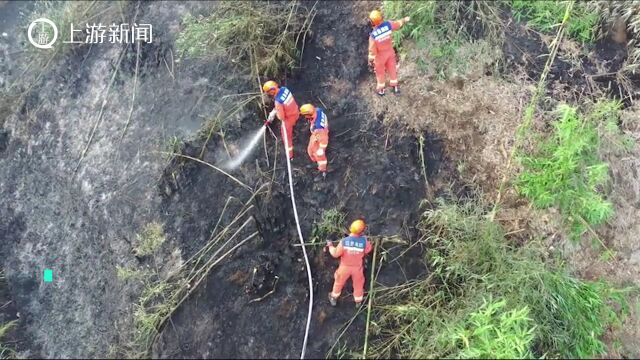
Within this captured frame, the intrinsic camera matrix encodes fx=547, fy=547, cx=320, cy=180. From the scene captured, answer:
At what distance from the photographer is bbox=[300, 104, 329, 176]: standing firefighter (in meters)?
6.06

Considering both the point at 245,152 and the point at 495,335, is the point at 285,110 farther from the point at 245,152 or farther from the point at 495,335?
the point at 495,335

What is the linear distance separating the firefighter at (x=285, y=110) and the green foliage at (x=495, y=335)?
2712 millimetres

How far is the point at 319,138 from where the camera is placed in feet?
20.1

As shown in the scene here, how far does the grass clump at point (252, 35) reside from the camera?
Answer: 7.04m

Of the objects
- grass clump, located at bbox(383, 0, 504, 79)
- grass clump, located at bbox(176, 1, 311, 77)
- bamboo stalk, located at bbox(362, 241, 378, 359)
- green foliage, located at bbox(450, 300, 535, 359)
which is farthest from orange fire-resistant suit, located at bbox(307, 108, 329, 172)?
green foliage, located at bbox(450, 300, 535, 359)

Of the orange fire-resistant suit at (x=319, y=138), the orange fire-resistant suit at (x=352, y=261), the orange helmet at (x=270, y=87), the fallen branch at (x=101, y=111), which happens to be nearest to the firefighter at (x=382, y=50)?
the orange fire-resistant suit at (x=319, y=138)

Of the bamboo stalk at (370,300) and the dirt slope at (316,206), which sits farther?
the dirt slope at (316,206)

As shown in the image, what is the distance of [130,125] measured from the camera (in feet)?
23.7

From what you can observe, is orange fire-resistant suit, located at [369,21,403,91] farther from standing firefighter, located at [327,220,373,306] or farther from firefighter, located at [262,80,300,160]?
standing firefighter, located at [327,220,373,306]

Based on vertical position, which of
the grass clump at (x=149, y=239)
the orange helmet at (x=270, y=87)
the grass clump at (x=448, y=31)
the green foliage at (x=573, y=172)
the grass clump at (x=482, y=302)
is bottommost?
the grass clump at (x=482, y=302)

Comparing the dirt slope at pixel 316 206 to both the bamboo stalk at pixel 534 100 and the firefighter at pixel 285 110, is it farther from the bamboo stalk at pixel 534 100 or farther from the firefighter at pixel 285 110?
the bamboo stalk at pixel 534 100

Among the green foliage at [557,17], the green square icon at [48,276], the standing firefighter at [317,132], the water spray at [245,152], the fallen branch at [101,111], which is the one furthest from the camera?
the fallen branch at [101,111]

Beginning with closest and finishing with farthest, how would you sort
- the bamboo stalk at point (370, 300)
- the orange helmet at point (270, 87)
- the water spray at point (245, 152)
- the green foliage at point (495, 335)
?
the green foliage at point (495, 335)
the bamboo stalk at point (370, 300)
the orange helmet at point (270, 87)
the water spray at point (245, 152)

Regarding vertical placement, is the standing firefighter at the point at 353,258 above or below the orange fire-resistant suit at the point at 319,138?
below
